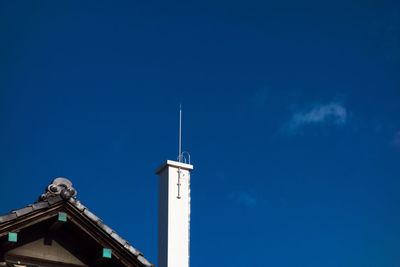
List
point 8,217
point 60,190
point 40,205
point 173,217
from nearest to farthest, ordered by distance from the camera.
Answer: point 8,217 → point 40,205 → point 60,190 → point 173,217

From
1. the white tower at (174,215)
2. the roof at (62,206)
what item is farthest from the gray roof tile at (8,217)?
the white tower at (174,215)

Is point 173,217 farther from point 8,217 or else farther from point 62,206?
point 8,217

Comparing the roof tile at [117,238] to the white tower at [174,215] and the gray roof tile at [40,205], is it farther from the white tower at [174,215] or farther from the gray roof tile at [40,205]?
the white tower at [174,215]

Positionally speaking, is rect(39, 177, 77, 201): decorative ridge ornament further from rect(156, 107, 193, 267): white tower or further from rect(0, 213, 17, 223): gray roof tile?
rect(156, 107, 193, 267): white tower

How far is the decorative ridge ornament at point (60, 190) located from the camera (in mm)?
16422

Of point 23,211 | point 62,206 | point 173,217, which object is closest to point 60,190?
point 62,206

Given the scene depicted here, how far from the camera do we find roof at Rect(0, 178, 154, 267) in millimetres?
15836

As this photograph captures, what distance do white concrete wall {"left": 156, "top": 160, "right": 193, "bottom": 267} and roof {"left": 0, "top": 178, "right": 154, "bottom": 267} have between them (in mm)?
10678

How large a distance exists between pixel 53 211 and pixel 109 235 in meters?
1.38

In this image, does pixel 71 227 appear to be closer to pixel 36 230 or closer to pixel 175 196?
pixel 36 230

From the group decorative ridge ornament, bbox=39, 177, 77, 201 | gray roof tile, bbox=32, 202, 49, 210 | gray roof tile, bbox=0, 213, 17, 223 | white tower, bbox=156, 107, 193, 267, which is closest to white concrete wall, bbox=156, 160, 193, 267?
white tower, bbox=156, 107, 193, 267

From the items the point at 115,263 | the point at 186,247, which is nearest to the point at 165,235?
the point at 186,247

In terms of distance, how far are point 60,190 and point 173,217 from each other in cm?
1220

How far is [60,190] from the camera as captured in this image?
16.5m
